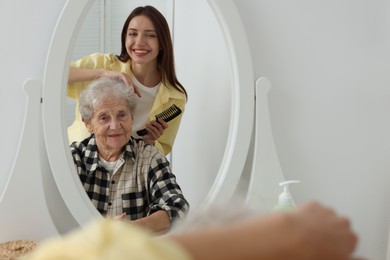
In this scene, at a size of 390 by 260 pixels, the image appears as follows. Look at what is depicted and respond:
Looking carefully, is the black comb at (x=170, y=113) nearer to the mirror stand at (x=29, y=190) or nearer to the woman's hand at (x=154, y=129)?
the woman's hand at (x=154, y=129)

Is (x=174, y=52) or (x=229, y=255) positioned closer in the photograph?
(x=229, y=255)

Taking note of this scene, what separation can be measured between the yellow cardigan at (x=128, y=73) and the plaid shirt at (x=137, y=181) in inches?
0.7

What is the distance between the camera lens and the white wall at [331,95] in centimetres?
137

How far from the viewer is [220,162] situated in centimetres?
129

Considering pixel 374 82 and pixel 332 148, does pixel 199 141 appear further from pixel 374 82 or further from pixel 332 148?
pixel 374 82

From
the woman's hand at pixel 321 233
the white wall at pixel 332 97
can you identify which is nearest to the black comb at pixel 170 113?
the white wall at pixel 332 97

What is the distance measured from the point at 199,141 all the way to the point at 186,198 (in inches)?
4.1

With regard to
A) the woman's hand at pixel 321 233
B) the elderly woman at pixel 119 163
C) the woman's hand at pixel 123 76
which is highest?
the woman's hand at pixel 123 76

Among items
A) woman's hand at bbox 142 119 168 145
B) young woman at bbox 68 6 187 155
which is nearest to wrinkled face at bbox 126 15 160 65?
young woman at bbox 68 6 187 155

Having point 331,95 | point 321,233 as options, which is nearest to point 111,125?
point 331,95

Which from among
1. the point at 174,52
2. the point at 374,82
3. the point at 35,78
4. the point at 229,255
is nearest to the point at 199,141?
the point at 174,52

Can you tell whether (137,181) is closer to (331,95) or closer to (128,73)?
(128,73)

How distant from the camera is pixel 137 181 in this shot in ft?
3.97

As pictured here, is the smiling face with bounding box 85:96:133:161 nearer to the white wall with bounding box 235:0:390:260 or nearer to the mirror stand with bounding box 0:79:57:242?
the mirror stand with bounding box 0:79:57:242
